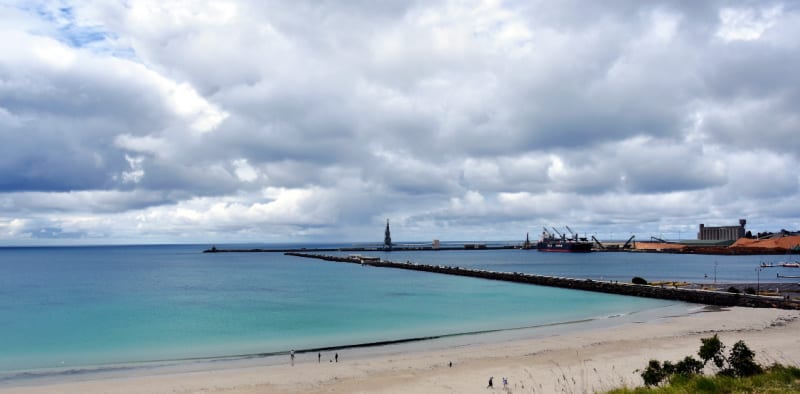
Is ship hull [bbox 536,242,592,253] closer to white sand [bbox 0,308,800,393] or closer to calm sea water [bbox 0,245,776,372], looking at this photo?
calm sea water [bbox 0,245,776,372]

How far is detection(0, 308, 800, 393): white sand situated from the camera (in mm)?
20422

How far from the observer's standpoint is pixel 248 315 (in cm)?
4256

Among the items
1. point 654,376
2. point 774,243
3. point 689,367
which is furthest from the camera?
point 774,243

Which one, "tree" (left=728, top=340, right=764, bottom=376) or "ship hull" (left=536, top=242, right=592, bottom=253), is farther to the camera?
"ship hull" (left=536, top=242, right=592, bottom=253)

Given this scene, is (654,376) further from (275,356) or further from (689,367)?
(275,356)

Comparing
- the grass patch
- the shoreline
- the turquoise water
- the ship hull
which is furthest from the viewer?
the ship hull

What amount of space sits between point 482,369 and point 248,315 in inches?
993

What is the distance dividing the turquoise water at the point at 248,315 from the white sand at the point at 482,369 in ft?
17.5

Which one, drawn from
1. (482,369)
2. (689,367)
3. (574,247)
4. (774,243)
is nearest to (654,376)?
(689,367)

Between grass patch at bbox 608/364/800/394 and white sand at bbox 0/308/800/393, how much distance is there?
4.50m

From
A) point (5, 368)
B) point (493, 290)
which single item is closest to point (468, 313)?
point (493, 290)

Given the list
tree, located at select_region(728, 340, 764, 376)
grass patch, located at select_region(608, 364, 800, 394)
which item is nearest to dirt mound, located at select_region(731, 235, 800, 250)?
tree, located at select_region(728, 340, 764, 376)

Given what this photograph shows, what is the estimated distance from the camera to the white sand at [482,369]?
20422 mm

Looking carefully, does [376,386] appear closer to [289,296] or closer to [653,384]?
[653,384]
